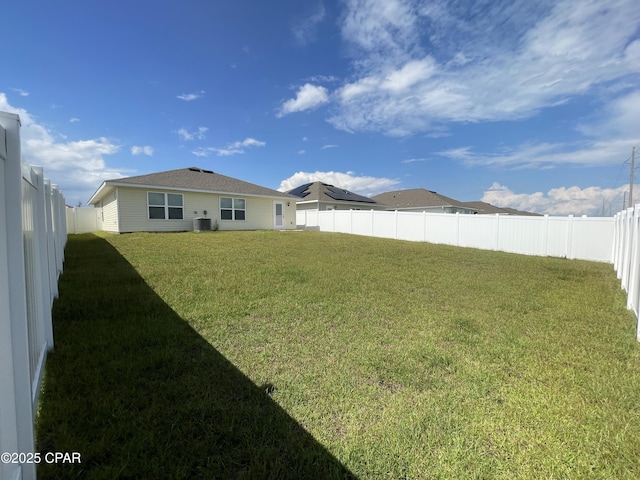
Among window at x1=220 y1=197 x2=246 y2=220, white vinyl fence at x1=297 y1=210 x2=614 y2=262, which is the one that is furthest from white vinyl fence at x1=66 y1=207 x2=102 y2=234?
white vinyl fence at x1=297 y1=210 x2=614 y2=262

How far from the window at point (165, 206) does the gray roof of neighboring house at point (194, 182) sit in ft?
2.10

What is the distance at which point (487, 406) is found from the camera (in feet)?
7.27

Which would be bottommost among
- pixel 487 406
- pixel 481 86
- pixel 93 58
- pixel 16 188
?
pixel 487 406

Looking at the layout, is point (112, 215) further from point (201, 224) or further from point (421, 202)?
point (421, 202)

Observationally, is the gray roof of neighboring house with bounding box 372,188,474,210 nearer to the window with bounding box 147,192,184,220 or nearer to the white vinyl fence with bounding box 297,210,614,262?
the white vinyl fence with bounding box 297,210,614,262

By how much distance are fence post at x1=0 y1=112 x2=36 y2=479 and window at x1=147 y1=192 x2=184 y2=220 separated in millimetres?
15658

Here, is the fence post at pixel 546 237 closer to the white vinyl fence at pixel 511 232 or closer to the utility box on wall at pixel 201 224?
the white vinyl fence at pixel 511 232

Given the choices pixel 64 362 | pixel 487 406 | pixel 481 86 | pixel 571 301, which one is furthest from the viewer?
pixel 481 86

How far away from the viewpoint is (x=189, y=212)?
1630cm

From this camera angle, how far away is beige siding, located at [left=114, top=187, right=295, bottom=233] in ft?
47.1

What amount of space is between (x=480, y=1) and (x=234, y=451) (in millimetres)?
12796

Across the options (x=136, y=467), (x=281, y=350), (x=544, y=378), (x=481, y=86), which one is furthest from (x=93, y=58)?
(x=481, y=86)

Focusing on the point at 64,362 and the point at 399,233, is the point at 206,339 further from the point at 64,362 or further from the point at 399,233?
the point at 399,233

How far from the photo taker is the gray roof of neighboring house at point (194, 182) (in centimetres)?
1468
